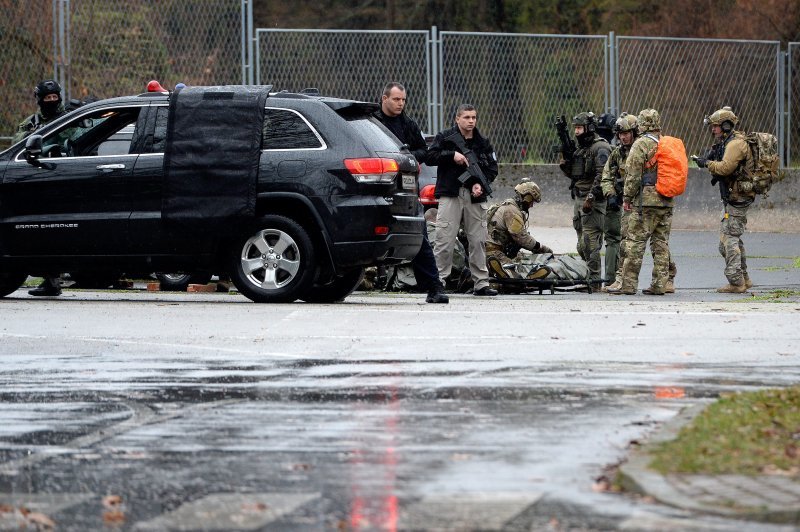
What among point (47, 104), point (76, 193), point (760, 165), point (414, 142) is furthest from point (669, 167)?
point (47, 104)

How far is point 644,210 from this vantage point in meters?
18.0

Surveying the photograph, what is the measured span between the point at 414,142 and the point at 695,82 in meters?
10.5

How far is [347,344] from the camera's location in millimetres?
12125

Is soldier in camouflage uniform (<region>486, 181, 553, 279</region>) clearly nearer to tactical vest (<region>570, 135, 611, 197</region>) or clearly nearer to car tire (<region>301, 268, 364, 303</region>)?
tactical vest (<region>570, 135, 611, 197</region>)

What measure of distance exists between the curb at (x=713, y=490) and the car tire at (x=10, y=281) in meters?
10.7

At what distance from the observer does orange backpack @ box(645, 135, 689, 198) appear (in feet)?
58.7

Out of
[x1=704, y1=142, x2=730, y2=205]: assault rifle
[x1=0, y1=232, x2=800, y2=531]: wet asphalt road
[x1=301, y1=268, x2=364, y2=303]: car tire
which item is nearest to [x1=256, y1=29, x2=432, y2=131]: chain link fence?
[x1=704, y1=142, x2=730, y2=205]: assault rifle

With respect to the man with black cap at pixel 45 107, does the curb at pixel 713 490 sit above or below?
below

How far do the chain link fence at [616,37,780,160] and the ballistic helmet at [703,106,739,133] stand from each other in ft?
24.7

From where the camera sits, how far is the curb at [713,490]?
6012mm

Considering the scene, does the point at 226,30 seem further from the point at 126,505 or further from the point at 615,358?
the point at 126,505

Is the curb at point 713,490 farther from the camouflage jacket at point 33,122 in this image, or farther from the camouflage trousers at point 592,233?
the camouflage jacket at point 33,122

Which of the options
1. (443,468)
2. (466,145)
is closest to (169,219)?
(466,145)

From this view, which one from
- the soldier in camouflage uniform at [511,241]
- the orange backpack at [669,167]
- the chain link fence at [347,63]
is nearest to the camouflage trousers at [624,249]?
the orange backpack at [669,167]
